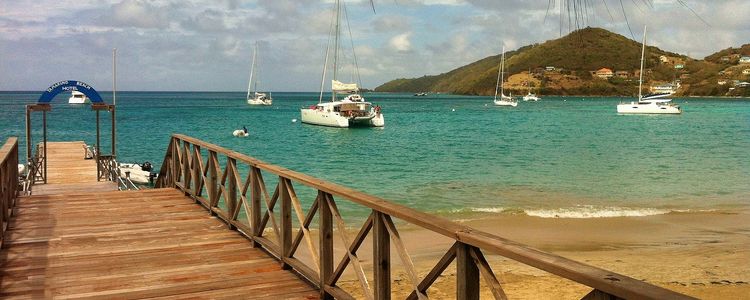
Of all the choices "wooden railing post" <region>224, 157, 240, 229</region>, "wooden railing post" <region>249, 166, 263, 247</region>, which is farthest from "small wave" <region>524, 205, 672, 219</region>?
"wooden railing post" <region>249, 166, 263, 247</region>

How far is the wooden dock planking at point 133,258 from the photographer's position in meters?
4.85

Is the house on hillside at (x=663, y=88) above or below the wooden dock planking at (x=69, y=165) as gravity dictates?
above

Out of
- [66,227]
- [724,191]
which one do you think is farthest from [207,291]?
[724,191]

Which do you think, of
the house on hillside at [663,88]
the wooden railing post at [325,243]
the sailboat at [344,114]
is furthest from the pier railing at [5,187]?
the house on hillside at [663,88]

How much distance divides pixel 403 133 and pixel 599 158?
23949mm

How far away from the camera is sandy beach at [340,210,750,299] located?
945cm

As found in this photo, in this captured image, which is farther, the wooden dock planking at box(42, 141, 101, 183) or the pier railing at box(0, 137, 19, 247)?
the wooden dock planking at box(42, 141, 101, 183)

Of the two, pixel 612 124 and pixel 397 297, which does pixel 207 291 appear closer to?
pixel 397 297

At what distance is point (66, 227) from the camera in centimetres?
730

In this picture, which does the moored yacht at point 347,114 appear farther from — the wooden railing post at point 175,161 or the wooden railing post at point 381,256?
the wooden railing post at point 381,256

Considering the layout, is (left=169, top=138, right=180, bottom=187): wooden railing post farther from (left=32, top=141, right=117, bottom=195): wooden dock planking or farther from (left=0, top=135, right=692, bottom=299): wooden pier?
(left=32, top=141, right=117, bottom=195): wooden dock planking

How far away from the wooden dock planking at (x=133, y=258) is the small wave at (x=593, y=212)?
1062 centimetres

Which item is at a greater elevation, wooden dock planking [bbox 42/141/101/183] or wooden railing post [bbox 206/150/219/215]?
wooden railing post [bbox 206/150/219/215]

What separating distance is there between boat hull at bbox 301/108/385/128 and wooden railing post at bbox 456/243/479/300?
52.6m
